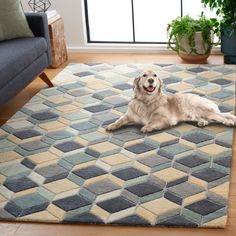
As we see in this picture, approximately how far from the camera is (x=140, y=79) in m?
2.98

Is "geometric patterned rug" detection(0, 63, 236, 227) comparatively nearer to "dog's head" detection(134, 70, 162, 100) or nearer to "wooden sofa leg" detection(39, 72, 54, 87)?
"wooden sofa leg" detection(39, 72, 54, 87)

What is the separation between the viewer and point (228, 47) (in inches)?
164

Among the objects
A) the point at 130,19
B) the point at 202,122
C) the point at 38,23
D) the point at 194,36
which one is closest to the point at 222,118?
the point at 202,122

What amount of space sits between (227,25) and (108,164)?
6.59ft

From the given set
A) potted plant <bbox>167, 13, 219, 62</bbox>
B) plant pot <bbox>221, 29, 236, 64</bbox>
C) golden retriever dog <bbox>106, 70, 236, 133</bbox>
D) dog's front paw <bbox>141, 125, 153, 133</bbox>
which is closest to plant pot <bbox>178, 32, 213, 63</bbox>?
potted plant <bbox>167, 13, 219, 62</bbox>

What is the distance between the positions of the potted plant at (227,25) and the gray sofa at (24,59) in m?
1.45

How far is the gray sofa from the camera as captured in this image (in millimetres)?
3131

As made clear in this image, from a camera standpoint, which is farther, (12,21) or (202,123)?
(12,21)

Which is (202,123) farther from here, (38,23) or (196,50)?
(38,23)

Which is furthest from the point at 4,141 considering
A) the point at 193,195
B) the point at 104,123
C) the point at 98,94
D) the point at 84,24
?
the point at 84,24

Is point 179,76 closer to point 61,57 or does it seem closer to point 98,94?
point 98,94

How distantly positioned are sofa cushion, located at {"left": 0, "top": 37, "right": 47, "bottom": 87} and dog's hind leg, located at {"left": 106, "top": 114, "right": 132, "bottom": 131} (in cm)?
77

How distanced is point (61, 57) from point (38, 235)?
2.65 m

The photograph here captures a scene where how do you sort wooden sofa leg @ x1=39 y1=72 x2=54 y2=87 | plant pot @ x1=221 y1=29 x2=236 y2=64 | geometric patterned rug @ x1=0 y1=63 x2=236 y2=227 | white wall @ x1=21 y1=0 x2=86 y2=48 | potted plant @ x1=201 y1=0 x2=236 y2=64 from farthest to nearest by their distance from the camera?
1. white wall @ x1=21 y1=0 x2=86 y2=48
2. plant pot @ x1=221 y1=29 x2=236 y2=64
3. potted plant @ x1=201 y1=0 x2=236 y2=64
4. wooden sofa leg @ x1=39 y1=72 x2=54 y2=87
5. geometric patterned rug @ x1=0 y1=63 x2=236 y2=227
